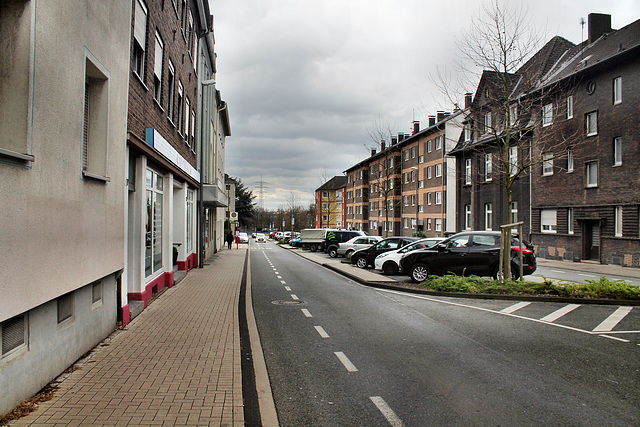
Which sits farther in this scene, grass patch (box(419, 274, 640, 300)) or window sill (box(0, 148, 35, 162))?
grass patch (box(419, 274, 640, 300))

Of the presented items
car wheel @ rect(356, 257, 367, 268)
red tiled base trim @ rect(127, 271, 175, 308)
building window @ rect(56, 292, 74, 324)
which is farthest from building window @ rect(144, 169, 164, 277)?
car wheel @ rect(356, 257, 367, 268)

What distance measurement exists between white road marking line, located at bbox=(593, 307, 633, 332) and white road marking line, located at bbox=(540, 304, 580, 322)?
808 mm

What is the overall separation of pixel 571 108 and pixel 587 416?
28131 millimetres

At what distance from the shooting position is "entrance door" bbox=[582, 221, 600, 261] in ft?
87.2

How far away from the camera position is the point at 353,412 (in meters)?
4.41

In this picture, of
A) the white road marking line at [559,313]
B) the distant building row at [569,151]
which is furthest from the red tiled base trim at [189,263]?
the white road marking line at [559,313]

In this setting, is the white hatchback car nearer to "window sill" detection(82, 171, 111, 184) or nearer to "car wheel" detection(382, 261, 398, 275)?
"car wheel" detection(382, 261, 398, 275)

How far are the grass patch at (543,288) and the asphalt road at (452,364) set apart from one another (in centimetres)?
86

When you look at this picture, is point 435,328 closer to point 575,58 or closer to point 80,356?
point 80,356

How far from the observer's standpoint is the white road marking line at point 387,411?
4.16m

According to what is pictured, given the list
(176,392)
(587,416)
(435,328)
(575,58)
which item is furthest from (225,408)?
(575,58)

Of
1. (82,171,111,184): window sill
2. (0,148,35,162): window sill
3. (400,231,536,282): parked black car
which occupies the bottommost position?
(400,231,536,282): parked black car

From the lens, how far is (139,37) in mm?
9688

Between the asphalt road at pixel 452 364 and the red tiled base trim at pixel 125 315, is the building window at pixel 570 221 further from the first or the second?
the red tiled base trim at pixel 125 315
